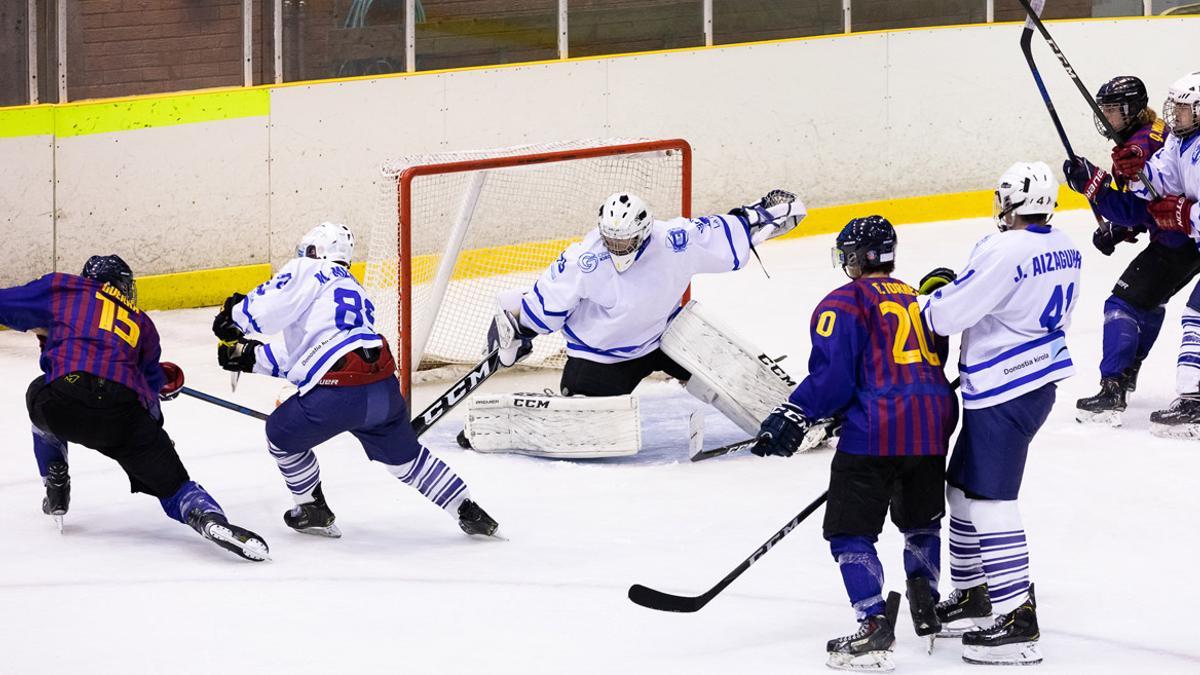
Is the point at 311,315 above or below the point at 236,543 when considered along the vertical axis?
above

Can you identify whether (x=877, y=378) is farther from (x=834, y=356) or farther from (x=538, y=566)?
(x=538, y=566)

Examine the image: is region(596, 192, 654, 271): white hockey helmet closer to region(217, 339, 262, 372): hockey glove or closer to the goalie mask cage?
the goalie mask cage

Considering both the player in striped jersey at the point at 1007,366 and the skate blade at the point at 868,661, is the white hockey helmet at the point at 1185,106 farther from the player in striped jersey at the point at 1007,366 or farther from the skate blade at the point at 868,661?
the skate blade at the point at 868,661

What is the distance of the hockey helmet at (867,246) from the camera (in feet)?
11.7

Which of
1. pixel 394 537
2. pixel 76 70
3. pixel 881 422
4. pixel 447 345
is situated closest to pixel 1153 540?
pixel 881 422

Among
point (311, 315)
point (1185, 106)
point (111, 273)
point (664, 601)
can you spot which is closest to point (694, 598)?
point (664, 601)

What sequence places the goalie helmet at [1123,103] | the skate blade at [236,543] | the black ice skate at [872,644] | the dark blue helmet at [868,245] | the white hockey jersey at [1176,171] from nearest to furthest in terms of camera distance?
the black ice skate at [872,644], the dark blue helmet at [868,245], the skate blade at [236,543], the white hockey jersey at [1176,171], the goalie helmet at [1123,103]

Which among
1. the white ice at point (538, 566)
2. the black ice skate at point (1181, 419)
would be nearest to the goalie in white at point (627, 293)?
the white ice at point (538, 566)

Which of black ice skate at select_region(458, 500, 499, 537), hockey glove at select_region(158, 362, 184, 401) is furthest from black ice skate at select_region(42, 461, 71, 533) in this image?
black ice skate at select_region(458, 500, 499, 537)

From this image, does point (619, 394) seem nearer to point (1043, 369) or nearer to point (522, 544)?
point (522, 544)

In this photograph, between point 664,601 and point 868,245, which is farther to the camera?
point 664,601

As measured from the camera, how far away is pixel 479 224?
634 centimetres

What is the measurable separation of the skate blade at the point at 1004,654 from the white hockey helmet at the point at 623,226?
1.91 m

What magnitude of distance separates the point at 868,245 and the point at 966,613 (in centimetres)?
79
